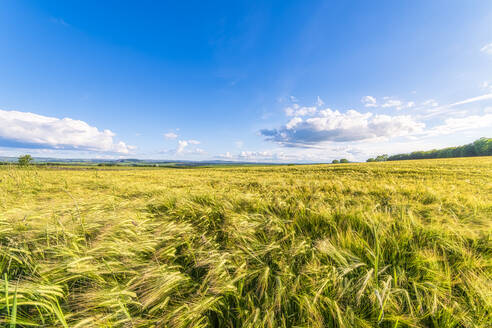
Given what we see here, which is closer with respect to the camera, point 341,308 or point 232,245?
point 341,308

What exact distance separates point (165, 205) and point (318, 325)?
275 centimetres

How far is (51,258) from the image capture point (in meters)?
1.56

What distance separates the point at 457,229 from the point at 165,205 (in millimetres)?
3980

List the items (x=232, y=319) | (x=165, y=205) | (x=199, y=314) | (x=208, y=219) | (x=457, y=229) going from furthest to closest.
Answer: (x=165, y=205) → (x=208, y=219) → (x=457, y=229) → (x=232, y=319) → (x=199, y=314)

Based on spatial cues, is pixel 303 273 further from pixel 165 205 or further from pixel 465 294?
pixel 165 205

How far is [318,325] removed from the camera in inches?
41.9

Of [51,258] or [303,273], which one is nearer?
[303,273]

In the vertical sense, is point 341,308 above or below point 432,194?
below

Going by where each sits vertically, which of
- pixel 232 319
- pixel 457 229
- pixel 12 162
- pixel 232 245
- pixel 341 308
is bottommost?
pixel 232 319

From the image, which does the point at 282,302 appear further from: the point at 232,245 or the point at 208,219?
the point at 208,219

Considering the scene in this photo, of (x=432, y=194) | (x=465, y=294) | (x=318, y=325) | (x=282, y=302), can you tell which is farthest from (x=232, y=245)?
(x=432, y=194)

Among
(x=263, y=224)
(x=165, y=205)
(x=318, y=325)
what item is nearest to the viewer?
(x=318, y=325)

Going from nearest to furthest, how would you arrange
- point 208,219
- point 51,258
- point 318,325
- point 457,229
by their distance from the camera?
point 318,325 < point 51,258 < point 457,229 < point 208,219

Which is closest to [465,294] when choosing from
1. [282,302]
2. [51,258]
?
[282,302]
